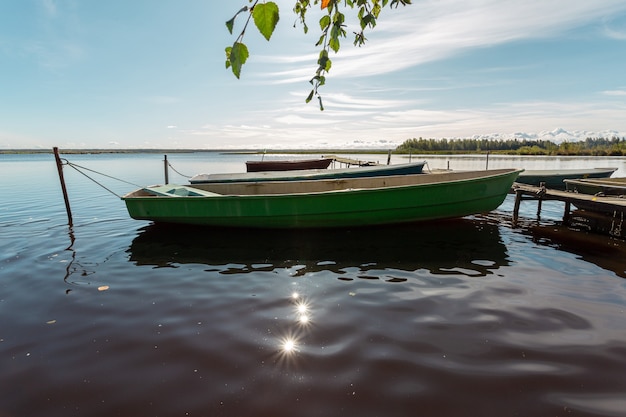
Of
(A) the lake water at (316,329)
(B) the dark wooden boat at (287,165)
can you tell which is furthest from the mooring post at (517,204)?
(B) the dark wooden boat at (287,165)

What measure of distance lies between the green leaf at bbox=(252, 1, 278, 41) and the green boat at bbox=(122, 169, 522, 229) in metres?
7.55

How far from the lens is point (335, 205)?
9.12 meters

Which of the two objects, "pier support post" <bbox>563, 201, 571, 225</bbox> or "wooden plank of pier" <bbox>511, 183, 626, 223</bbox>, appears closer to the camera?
"wooden plank of pier" <bbox>511, 183, 626, 223</bbox>

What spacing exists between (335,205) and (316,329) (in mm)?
5049

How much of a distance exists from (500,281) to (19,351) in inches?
298

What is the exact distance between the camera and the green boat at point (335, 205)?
29.8 feet

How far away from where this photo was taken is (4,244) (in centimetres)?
899

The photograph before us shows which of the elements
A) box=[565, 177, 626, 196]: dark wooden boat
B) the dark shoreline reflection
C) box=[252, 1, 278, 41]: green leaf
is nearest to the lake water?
the dark shoreline reflection

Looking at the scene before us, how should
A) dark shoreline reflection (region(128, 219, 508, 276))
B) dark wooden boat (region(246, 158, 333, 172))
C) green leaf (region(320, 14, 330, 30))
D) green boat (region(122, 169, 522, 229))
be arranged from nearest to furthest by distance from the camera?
green leaf (region(320, 14, 330, 30)) < dark shoreline reflection (region(128, 219, 508, 276)) < green boat (region(122, 169, 522, 229)) < dark wooden boat (region(246, 158, 333, 172))

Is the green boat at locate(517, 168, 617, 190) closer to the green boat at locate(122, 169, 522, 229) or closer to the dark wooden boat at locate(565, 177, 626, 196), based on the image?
the dark wooden boat at locate(565, 177, 626, 196)

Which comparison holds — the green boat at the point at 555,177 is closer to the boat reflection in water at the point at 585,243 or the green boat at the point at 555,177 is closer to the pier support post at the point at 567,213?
the pier support post at the point at 567,213

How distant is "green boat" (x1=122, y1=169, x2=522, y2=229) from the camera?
9.07 meters

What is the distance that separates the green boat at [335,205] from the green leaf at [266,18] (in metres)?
7.55

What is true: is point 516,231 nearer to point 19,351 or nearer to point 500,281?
point 500,281
